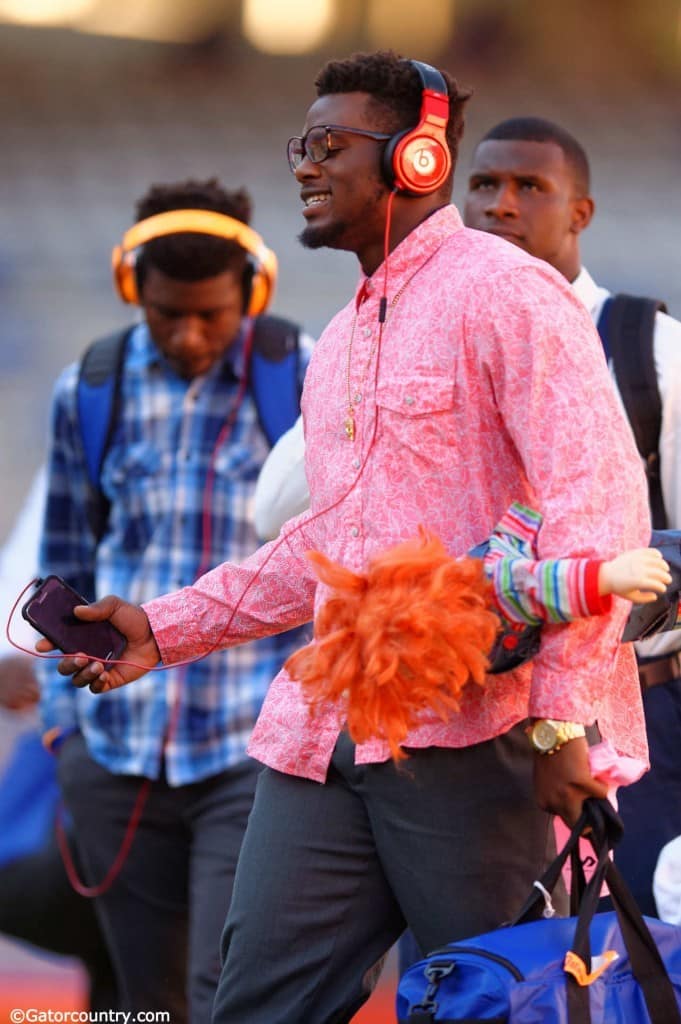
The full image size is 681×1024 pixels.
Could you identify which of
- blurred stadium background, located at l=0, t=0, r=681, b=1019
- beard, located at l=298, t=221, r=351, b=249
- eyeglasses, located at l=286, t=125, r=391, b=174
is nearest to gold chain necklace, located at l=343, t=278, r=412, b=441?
beard, located at l=298, t=221, r=351, b=249

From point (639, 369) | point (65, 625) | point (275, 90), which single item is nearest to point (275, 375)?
point (639, 369)

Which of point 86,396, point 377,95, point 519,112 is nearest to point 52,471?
point 86,396

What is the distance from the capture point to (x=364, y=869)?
2.91 metres

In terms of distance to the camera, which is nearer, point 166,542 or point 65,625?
point 65,625

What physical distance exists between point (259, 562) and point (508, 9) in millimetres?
6310

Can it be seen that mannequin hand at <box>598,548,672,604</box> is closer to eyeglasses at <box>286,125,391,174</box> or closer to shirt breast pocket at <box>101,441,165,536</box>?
eyeglasses at <box>286,125,391,174</box>

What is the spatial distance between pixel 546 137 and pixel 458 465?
1959 millimetres

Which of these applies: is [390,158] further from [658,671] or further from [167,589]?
[167,589]

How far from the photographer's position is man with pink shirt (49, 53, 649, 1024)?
2.59 m

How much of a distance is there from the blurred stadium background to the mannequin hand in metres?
6.12

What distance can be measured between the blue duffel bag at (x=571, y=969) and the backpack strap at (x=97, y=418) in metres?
2.42

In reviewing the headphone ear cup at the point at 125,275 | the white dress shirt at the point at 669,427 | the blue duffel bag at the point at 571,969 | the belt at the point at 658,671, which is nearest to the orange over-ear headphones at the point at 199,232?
the headphone ear cup at the point at 125,275

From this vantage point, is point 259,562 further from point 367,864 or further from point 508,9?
point 508,9

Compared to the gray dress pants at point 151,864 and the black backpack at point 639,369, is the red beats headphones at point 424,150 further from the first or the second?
the gray dress pants at point 151,864
